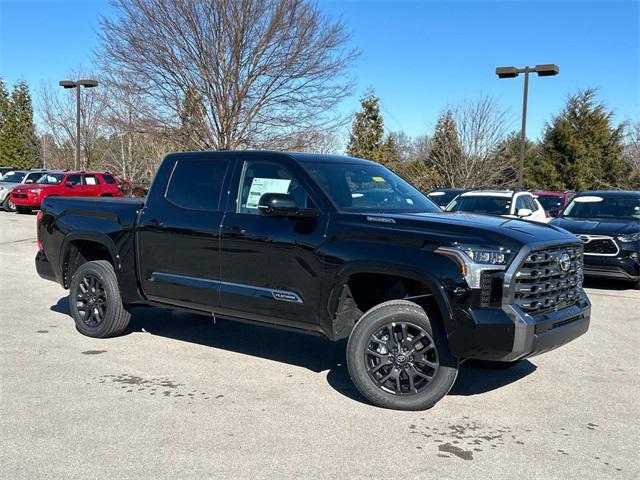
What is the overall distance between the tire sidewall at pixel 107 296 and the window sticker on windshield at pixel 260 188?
Answer: 1.91 meters

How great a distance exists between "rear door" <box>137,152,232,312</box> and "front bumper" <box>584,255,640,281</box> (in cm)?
724

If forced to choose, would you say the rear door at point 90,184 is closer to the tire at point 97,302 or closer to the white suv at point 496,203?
the white suv at point 496,203

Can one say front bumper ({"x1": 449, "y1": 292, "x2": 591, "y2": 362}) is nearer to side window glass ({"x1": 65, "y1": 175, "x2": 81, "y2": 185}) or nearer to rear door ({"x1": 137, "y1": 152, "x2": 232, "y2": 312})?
rear door ({"x1": 137, "y1": 152, "x2": 232, "y2": 312})

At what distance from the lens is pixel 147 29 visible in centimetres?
1909

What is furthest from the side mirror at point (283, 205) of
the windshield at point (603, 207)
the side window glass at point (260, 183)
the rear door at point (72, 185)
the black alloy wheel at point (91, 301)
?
the rear door at point (72, 185)

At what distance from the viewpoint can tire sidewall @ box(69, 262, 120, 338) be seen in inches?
249

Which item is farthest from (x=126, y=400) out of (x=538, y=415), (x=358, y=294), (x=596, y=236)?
(x=596, y=236)

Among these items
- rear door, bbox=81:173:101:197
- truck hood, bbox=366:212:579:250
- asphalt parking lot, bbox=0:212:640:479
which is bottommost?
asphalt parking lot, bbox=0:212:640:479

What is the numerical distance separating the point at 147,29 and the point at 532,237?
17396mm

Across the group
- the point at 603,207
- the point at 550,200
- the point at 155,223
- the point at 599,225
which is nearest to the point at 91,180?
the point at 550,200

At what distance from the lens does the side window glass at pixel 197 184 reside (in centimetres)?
566

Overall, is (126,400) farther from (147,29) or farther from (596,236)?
(147,29)

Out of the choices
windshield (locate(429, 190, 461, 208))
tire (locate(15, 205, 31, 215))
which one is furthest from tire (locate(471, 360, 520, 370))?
tire (locate(15, 205, 31, 215))

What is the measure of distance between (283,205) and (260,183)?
71 cm
